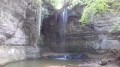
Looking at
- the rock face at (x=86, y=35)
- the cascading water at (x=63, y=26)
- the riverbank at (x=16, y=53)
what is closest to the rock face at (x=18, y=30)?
the riverbank at (x=16, y=53)

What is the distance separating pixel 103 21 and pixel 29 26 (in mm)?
8462

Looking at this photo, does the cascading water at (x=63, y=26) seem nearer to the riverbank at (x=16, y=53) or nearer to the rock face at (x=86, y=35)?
the rock face at (x=86, y=35)

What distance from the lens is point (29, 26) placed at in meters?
22.4

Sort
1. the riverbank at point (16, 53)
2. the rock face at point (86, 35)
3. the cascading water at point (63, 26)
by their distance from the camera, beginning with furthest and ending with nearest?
Result: 1. the cascading water at point (63, 26)
2. the rock face at point (86, 35)
3. the riverbank at point (16, 53)

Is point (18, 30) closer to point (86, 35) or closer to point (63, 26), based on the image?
point (63, 26)

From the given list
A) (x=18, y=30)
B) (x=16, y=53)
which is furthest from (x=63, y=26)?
(x=16, y=53)

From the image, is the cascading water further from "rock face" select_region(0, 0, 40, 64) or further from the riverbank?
"rock face" select_region(0, 0, 40, 64)

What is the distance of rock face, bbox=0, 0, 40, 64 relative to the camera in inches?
674

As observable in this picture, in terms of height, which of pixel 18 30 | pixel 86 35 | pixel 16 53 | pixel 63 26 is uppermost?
pixel 63 26

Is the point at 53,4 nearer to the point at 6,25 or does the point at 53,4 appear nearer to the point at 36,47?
the point at 36,47

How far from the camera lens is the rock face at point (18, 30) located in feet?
56.1

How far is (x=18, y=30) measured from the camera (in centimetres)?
2059

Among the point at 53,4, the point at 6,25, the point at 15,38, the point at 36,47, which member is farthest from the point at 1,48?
the point at 53,4

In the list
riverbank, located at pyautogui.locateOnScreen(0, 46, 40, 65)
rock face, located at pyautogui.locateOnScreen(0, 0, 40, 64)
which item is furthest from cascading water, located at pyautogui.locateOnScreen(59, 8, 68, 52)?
rock face, located at pyautogui.locateOnScreen(0, 0, 40, 64)
